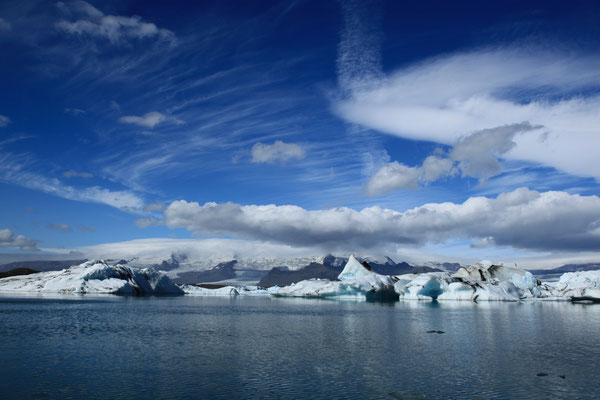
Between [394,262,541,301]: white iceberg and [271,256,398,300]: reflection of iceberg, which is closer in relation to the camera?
[394,262,541,301]: white iceberg

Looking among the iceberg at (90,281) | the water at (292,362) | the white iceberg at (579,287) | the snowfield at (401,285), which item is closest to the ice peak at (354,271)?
the snowfield at (401,285)

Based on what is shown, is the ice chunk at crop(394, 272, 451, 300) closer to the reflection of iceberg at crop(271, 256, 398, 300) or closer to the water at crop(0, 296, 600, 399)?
the reflection of iceberg at crop(271, 256, 398, 300)

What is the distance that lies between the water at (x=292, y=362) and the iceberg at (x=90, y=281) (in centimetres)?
5627

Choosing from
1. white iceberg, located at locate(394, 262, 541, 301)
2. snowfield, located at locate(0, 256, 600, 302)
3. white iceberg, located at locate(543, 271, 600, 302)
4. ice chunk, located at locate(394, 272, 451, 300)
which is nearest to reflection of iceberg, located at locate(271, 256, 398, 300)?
snowfield, located at locate(0, 256, 600, 302)

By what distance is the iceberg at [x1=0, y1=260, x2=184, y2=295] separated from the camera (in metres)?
83.8

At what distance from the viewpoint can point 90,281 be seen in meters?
84.1

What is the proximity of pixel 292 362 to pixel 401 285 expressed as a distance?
212 feet

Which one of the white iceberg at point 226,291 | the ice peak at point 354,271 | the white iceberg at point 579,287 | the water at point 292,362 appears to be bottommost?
the white iceberg at point 226,291

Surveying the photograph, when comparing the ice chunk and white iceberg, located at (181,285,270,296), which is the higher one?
the ice chunk

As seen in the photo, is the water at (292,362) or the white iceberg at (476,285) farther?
the white iceberg at (476,285)

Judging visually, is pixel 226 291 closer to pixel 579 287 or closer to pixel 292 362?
pixel 579 287

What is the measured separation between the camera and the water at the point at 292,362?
45.7 feet

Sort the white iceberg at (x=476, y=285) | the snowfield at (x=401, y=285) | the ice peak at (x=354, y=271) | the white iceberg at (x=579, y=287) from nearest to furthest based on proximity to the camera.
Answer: the white iceberg at (x=476, y=285) < the snowfield at (x=401, y=285) < the white iceberg at (x=579, y=287) < the ice peak at (x=354, y=271)

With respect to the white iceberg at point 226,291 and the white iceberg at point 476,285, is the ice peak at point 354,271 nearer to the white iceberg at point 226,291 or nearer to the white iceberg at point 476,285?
the white iceberg at point 476,285
